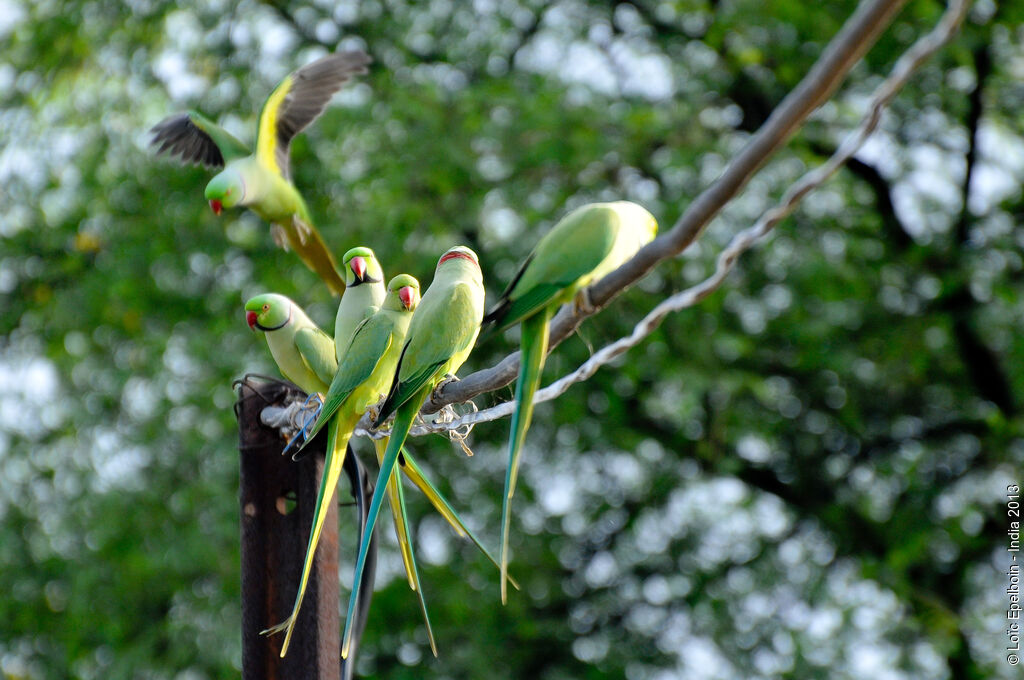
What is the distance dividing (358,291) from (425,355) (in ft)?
1.96

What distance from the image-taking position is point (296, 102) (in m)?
3.79

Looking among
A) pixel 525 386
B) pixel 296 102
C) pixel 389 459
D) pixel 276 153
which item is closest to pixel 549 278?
pixel 525 386

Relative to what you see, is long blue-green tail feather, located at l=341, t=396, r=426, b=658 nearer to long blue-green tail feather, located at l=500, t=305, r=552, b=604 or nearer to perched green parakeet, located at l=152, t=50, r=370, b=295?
long blue-green tail feather, located at l=500, t=305, r=552, b=604

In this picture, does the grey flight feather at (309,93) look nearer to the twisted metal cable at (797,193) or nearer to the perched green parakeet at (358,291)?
the perched green parakeet at (358,291)

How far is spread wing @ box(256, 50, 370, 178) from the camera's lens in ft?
11.2

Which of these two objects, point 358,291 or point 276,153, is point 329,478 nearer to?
point 358,291

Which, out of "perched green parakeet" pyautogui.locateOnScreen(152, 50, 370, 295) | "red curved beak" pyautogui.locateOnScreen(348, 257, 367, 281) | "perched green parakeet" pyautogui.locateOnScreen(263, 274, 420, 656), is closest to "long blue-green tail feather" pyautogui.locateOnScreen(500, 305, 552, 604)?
"perched green parakeet" pyautogui.locateOnScreen(263, 274, 420, 656)

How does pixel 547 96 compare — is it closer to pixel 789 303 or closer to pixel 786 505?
pixel 789 303

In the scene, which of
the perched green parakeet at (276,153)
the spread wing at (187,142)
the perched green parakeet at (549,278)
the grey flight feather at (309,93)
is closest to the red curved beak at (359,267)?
the perched green parakeet at (276,153)

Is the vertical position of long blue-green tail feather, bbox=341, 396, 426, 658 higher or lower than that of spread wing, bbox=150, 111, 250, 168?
higher

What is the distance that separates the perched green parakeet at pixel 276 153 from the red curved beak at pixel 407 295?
73cm

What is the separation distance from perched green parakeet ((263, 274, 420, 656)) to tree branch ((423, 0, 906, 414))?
57 cm

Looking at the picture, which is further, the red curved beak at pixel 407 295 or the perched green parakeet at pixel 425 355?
the red curved beak at pixel 407 295

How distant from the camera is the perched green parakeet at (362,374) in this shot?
2197 mm
